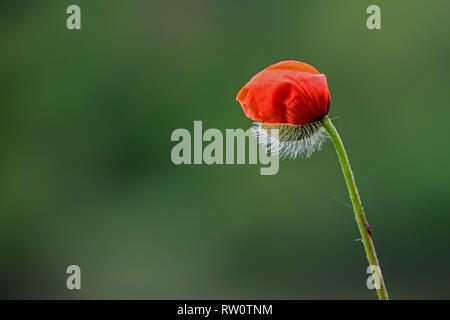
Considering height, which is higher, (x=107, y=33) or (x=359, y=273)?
(x=107, y=33)

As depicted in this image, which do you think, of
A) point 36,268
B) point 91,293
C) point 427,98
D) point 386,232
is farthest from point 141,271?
point 427,98

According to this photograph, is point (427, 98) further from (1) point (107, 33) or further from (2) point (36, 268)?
(2) point (36, 268)

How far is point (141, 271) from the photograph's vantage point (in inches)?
226

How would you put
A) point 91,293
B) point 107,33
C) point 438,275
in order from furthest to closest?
point 107,33
point 438,275
point 91,293

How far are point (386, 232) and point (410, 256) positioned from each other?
1.22 feet

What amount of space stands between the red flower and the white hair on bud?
0.13 ft

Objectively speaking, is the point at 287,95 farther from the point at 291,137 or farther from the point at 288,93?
the point at 291,137

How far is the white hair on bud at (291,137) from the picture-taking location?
94 cm

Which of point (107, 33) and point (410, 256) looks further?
point (107, 33)

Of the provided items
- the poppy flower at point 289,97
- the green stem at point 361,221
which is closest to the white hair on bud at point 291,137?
the poppy flower at point 289,97

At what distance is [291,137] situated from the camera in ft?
3.19

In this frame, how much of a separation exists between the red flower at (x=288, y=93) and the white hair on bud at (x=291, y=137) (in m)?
0.04

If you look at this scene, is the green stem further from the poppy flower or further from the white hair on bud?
the white hair on bud

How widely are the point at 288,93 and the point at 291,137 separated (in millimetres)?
138
